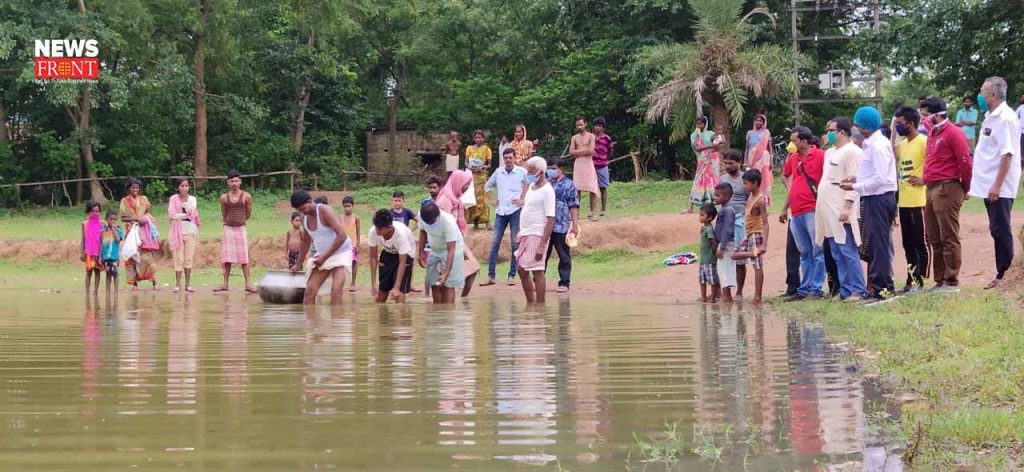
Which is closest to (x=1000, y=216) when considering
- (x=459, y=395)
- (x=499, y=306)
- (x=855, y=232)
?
(x=855, y=232)

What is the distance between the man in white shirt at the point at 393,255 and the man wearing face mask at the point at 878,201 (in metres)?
4.92

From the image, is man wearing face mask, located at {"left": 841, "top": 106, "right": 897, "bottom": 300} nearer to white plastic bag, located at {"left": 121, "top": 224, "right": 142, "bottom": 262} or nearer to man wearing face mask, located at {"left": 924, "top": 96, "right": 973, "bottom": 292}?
man wearing face mask, located at {"left": 924, "top": 96, "right": 973, "bottom": 292}

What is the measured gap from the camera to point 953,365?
655cm

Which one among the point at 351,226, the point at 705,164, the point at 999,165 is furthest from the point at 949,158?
the point at 705,164

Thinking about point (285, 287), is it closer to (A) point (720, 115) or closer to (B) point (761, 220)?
(B) point (761, 220)

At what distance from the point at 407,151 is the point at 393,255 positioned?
2812 cm

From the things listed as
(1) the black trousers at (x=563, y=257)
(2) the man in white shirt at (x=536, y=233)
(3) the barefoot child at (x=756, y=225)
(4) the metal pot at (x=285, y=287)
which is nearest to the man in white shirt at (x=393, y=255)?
(4) the metal pot at (x=285, y=287)

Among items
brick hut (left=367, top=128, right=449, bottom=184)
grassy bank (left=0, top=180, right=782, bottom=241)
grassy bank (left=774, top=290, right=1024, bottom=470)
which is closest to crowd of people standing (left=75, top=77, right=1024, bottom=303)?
grassy bank (left=774, top=290, right=1024, bottom=470)

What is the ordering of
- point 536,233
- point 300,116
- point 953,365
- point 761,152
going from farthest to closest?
1. point 300,116
2. point 761,152
3. point 536,233
4. point 953,365

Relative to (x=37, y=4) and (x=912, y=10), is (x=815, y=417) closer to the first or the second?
(x=912, y=10)

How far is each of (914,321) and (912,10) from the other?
1908 centimetres

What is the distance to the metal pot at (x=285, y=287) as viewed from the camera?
14125 millimetres

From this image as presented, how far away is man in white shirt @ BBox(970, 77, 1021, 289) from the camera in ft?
33.9

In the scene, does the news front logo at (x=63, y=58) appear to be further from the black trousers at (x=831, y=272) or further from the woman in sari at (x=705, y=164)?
the black trousers at (x=831, y=272)
